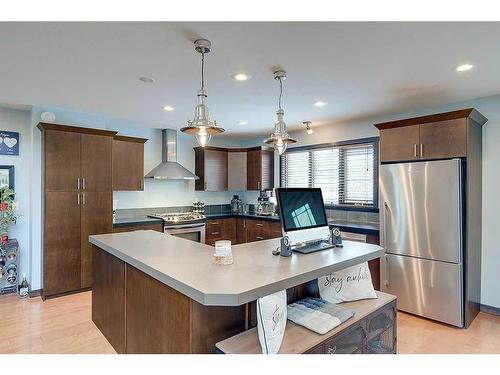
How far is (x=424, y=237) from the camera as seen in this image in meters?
3.21

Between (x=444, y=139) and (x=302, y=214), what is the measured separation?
195 centimetres

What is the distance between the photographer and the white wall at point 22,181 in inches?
156

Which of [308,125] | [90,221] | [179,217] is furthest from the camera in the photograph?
[179,217]

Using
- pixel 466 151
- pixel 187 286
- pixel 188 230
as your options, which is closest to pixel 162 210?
pixel 188 230

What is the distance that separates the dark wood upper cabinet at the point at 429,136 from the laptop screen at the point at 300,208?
5.13 feet

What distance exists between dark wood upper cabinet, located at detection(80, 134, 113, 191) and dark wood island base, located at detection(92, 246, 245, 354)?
1.65 metres

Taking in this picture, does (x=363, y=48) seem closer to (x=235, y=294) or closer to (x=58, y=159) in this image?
(x=235, y=294)

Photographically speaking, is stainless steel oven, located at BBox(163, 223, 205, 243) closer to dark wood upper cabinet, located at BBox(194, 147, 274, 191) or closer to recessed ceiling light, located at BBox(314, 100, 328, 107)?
dark wood upper cabinet, located at BBox(194, 147, 274, 191)

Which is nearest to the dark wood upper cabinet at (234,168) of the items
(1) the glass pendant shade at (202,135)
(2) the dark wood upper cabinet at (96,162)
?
(2) the dark wood upper cabinet at (96,162)

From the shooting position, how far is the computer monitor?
2145 mm

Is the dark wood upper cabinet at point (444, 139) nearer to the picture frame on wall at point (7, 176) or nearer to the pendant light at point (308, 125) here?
the pendant light at point (308, 125)

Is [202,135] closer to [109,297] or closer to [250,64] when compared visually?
[250,64]

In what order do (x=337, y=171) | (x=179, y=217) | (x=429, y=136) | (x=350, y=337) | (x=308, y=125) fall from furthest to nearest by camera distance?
(x=179, y=217), (x=337, y=171), (x=308, y=125), (x=429, y=136), (x=350, y=337)

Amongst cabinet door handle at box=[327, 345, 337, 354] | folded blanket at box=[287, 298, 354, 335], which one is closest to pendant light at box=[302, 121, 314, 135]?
folded blanket at box=[287, 298, 354, 335]
